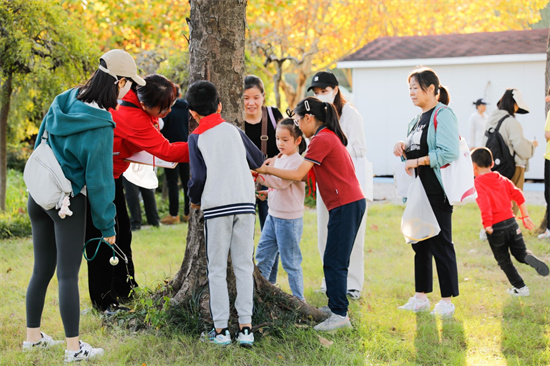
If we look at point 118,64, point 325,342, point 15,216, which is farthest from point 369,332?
point 15,216

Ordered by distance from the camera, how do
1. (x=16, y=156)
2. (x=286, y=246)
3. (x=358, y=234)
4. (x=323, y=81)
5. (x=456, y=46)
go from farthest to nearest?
1. (x=456, y=46)
2. (x=16, y=156)
3. (x=358, y=234)
4. (x=323, y=81)
5. (x=286, y=246)

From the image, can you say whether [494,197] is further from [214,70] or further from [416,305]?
[214,70]

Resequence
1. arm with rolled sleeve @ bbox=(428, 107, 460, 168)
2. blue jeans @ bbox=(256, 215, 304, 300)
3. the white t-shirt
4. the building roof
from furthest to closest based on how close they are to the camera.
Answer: the building roof, the white t-shirt, blue jeans @ bbox=(256, 215, 304, 300), arm with rolled sleeve @ bbox=(428, 107, 460, 168)

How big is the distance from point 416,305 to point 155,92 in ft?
9.06

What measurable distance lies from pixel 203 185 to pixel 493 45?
13602 millimetres

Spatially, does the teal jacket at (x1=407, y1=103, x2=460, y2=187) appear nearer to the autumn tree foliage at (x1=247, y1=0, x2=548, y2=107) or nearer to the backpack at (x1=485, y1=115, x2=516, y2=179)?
the backpack at (x1=485, y1=115, x2=516, y2=179)

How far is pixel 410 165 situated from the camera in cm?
500

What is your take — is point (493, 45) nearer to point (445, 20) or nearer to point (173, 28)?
point (173, 28)

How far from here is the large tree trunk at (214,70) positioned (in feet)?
14.8

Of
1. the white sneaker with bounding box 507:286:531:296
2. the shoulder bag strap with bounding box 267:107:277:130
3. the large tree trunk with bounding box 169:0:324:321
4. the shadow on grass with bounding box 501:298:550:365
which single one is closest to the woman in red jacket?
the large tree trunk with bounding box 169:0:324:321

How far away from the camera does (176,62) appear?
37.7ft

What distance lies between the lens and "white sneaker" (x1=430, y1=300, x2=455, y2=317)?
5023mm

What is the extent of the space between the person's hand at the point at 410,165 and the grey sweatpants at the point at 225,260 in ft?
5.07

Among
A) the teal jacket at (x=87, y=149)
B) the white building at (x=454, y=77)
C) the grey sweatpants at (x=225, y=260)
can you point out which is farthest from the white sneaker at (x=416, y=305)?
the white building at (x=454, y=77)
